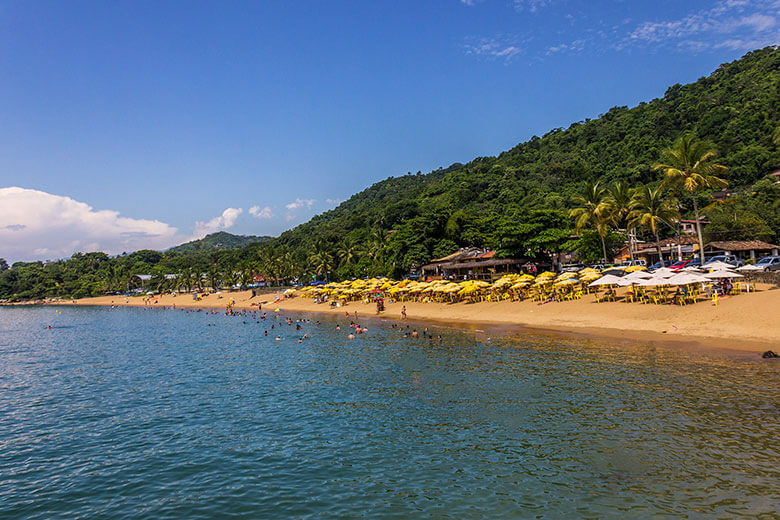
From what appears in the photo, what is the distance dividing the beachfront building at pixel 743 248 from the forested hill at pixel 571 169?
16.4 m

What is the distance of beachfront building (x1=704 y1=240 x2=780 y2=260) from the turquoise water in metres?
36.1

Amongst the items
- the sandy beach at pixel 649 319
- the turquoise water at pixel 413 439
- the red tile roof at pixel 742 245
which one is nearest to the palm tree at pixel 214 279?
the sandy beach at pixel 649 319

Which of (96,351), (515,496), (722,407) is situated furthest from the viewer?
(96,351)

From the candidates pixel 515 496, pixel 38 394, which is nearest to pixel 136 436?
pixel 38 394

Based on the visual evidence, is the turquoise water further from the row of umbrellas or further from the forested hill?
the forested hill

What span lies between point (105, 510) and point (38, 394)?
52.7 feet

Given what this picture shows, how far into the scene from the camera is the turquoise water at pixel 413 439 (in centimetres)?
993

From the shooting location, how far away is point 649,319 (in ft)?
93.9

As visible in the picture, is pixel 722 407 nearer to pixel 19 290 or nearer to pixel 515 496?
pixel 515 496

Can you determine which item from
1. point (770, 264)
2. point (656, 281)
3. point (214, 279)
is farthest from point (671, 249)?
point (214, 279)

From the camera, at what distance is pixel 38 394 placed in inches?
868

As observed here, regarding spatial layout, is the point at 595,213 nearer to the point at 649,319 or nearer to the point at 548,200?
the point at 649,319

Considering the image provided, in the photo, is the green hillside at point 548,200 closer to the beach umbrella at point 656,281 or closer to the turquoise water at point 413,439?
the beach umbrella at point 656,281

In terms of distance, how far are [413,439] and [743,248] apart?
5267cm
